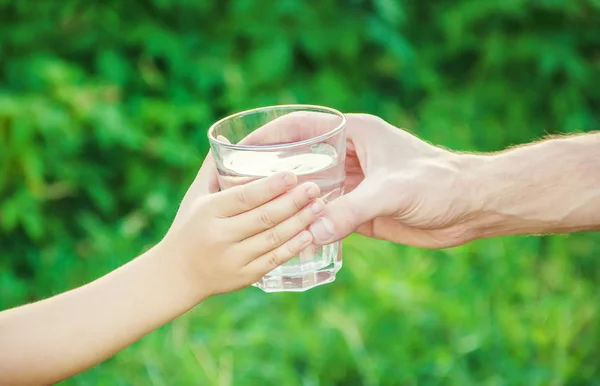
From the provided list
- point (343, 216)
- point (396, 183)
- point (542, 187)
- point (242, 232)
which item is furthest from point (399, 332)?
point (242, 232)

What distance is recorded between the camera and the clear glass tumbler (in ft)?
5.21

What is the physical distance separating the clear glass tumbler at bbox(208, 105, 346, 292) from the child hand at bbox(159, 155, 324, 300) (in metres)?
0.06

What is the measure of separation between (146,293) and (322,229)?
1.31 ft

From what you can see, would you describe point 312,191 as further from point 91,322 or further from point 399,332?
point 399,332

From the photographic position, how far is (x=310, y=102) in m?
3.98

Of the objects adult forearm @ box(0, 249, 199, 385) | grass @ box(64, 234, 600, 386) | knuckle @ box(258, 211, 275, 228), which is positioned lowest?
grass @ box(64, 234, 600, 386)

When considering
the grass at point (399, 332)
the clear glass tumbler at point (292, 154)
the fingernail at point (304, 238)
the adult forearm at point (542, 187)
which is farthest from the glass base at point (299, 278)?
the grass at point (399, 332)

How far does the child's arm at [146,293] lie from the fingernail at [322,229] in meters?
0.02

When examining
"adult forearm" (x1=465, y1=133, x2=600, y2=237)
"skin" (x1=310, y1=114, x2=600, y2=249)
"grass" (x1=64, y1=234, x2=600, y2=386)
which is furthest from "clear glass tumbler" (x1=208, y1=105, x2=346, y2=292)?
"grass" (x1=64, y1=234, x2=600, y2=386)

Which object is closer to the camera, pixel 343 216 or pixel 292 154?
pixel 292 154

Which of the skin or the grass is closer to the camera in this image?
the skin

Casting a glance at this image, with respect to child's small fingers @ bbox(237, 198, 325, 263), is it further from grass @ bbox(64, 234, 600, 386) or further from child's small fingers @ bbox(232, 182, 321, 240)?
grass @ bbox(64, 234, 600, 386)

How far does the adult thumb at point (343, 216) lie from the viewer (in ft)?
5.47

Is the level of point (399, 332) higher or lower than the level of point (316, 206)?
lower
